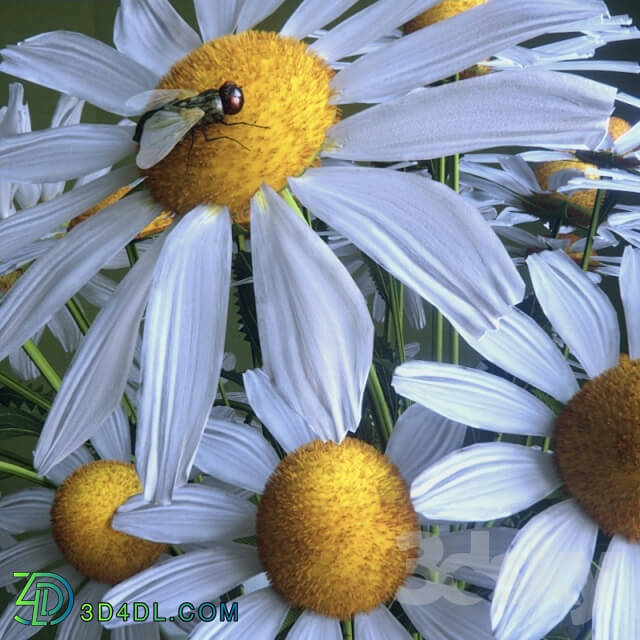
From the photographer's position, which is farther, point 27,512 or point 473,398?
point 27,512

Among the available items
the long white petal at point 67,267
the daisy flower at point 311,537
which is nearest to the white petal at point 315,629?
the daisy flower at point 311,537

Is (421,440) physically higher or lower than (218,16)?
lower

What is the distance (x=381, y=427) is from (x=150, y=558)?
0.09 metres

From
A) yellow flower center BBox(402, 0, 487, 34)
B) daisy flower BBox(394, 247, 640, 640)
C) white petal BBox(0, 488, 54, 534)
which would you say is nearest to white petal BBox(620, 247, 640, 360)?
daisy flower BBox(394, 247, 640, 640)

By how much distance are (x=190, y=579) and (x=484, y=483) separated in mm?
95

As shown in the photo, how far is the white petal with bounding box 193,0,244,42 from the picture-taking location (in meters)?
0.25

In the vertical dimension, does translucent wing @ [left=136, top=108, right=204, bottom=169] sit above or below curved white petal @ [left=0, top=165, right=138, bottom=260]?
above

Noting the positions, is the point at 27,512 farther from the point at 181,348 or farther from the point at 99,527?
the point at 181,348

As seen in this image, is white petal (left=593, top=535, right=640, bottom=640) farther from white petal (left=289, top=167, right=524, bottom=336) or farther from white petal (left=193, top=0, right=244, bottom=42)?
white petal (left=193, top=0, right=244, bottom=42)

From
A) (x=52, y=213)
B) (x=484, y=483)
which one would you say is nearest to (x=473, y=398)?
(x=484, y=483)

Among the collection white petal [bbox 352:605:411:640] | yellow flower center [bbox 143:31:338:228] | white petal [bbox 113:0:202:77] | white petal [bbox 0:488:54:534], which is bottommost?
white petal [bbox 0:488:54:534]

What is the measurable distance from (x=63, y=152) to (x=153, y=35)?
0.06 metres

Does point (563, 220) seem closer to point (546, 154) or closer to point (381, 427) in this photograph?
point (546, 154)

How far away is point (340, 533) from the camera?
8.5 inches
